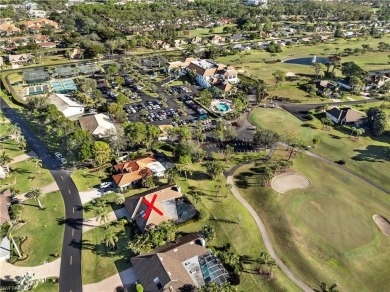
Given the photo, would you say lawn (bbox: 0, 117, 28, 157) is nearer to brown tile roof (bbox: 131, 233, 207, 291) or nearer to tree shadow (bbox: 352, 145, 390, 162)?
brown tile roof (bbox: 131, 233, 207, 291)

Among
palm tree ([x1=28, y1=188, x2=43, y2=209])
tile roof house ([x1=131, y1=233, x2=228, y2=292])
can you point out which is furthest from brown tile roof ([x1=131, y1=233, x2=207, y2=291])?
palm tree ([x1=28, y1=188, x2=43, y2=209])

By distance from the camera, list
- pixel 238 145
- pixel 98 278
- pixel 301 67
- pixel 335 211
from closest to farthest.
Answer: pixel 98 278 < pixel 335 211 < pixel 238 145 < pixel 301 67

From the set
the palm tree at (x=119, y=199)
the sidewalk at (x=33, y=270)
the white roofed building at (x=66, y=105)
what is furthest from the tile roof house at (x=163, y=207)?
the white roofed building at (x=66, y=105)

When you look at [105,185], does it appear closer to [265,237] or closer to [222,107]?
[265,237]

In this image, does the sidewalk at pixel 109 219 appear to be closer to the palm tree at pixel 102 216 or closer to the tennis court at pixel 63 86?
the palm tree at pixel 102 216

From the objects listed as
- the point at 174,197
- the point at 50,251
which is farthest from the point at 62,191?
the point at 174,197

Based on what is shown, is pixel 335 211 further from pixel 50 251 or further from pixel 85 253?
pixel 50 251

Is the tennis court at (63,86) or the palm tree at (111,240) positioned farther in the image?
the tennis court at (63,86)
